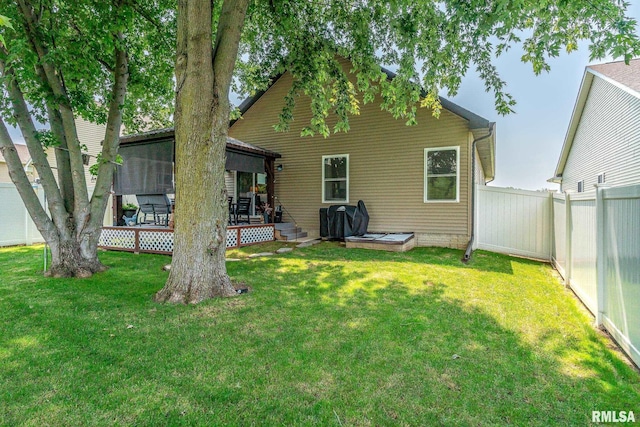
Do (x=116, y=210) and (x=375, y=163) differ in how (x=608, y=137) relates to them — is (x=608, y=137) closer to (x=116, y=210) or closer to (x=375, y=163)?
(x=375, y=163)

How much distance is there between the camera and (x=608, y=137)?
30.3 feet

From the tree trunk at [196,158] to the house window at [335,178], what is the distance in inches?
242

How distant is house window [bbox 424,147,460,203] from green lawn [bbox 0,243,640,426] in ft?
13.7

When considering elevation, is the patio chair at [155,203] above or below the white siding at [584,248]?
above

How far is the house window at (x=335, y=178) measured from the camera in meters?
10.0

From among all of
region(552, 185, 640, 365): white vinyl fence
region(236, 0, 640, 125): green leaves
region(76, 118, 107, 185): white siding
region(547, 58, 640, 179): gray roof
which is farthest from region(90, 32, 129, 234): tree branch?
region(76, 118, 107, 185): white siding

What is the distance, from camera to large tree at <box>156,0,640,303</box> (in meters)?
4.07

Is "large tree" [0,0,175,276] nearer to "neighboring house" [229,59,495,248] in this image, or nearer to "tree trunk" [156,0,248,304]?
"tree trunk" [156,0,248,304]

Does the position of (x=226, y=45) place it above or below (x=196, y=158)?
above

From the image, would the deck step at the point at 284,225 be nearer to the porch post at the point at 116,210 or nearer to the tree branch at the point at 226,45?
the porch post at the point at 116,210

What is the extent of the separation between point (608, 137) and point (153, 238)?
13.4 metres

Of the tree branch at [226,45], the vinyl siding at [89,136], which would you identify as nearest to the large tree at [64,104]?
the tree branch at [226,45]

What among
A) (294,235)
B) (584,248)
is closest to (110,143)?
(294,235)

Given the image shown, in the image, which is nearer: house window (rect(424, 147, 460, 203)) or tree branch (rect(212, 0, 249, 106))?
tree branch (rect(212, 0, 249, 106))
